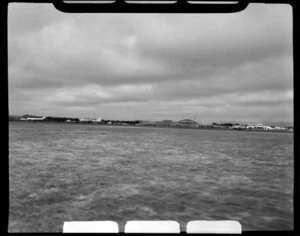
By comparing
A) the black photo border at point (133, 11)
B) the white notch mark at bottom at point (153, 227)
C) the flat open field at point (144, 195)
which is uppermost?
the black photo border at point (133, 11)

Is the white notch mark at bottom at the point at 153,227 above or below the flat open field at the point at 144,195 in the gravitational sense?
above

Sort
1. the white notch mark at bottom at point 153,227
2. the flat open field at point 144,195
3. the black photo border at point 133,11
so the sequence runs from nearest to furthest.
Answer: the black photo border at point 133,11, the white notch mark at bottom at point 153,227, the flat open field at point 144,195

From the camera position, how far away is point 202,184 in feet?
69.5

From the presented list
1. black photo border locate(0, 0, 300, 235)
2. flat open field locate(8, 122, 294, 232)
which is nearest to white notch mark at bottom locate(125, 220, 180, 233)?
black photo border locate(0, 0, 300, 235)

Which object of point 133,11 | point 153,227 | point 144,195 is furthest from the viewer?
point 144,195

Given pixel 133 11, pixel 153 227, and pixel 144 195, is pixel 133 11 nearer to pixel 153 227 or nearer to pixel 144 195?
pixel 153 227

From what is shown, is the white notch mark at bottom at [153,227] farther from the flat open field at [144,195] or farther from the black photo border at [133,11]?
the flat open field at [144,195]

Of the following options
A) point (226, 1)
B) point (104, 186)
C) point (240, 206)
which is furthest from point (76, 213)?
point (226, 1)

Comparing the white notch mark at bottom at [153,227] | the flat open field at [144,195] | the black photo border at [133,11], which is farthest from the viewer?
the flat open field at [144,195]

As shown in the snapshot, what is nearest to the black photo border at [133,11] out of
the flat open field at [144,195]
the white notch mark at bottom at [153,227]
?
the white notch mark at bottom at [153,227]

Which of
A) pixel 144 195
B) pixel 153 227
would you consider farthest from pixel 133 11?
pixel 144 195

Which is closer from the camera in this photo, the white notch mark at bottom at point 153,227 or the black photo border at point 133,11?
the black photo border at point 133,11

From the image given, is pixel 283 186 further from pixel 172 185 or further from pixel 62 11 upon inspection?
pixel 62 11
